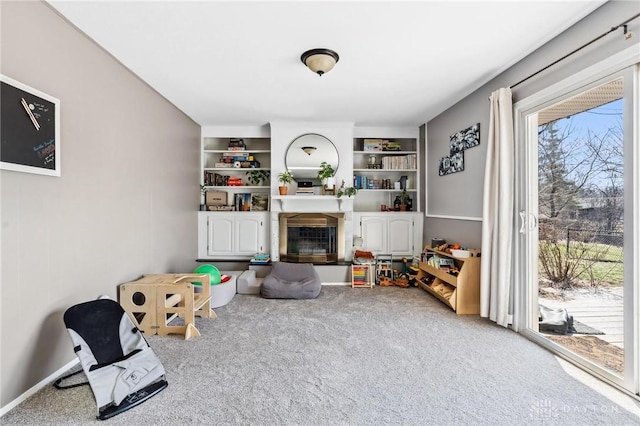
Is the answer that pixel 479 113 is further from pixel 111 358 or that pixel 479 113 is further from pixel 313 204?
pixel 111 358

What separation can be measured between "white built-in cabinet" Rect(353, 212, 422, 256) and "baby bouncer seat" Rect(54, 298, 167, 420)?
3.32 meters

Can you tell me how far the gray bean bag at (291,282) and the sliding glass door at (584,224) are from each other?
7.30 ft

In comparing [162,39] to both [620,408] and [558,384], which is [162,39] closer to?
[558,384]

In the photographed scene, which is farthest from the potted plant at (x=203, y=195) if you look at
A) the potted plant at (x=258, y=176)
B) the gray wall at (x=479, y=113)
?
the gray wall at (x=479, y=113)

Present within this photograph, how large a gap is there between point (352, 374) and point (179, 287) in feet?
5.33

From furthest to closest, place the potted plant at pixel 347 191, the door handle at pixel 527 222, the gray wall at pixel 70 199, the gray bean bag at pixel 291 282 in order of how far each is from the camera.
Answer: the potted plant at pixel 347 191
the gray bean bag at pixel 291 282
the door handle at pixel 527 222
the gray wall at pixel 70 199

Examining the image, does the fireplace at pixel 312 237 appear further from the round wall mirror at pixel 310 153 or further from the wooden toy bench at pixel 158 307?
the wooden toy bench at pixel 158 307

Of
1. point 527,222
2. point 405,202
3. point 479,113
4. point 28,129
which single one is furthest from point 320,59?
point 405,202

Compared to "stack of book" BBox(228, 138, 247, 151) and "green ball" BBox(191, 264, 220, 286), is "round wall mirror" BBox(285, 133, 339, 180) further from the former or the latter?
"green ball" BBox(191, 264, 220, 286)

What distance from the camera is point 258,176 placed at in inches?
189

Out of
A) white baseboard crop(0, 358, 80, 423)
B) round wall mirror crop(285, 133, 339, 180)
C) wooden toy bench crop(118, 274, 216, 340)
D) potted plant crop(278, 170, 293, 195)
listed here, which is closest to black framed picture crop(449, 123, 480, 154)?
round wall mirror crop(285, 133, 339, 180)

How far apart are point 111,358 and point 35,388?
16.9 inches

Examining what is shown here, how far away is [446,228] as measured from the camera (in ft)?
12.8

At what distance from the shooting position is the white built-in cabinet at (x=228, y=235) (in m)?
4.61
